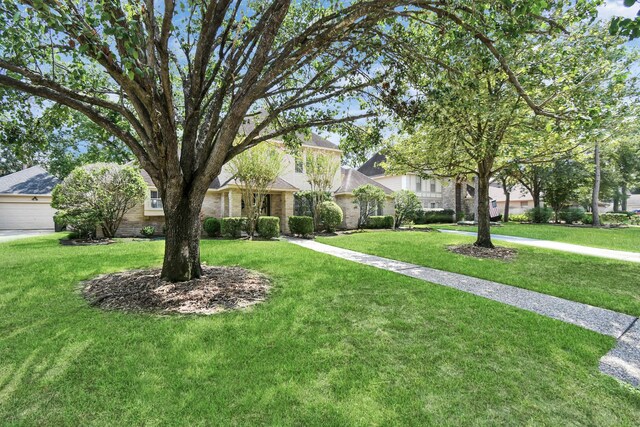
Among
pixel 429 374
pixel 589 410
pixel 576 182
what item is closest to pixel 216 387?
pixel 429 374

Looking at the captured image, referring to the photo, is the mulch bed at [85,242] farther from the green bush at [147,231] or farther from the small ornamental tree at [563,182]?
the small ornamental tree at [563,182]

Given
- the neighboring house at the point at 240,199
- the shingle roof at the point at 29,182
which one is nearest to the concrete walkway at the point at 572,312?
the neighboring house at the point at 240,199

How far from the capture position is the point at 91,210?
13602mm

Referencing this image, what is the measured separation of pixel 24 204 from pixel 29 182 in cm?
211

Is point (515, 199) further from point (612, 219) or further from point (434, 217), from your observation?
point (434, 217)

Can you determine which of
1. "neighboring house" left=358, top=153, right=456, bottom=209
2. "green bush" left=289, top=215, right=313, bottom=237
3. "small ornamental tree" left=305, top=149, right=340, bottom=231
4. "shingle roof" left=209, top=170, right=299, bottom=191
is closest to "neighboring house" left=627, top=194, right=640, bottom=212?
"neighboring house" left=358, top=153, right=456, bottom=209

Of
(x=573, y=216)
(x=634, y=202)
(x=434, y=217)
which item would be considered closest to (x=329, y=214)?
(x=434, y=217)

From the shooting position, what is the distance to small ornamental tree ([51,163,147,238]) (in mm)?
13469

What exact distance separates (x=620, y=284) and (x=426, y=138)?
21.0 ft

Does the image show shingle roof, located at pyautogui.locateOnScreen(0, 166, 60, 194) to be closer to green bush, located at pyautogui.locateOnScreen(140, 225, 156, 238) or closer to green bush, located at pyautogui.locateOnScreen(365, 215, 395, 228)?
green bush, located at pyautogui.locateOnScreen(140, 225, 156, 238)

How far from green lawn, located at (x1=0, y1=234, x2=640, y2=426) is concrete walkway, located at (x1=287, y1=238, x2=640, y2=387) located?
0.70 feet

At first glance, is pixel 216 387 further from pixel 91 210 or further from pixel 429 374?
pixel 91 210

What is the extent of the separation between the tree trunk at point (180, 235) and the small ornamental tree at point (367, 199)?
1404 cm

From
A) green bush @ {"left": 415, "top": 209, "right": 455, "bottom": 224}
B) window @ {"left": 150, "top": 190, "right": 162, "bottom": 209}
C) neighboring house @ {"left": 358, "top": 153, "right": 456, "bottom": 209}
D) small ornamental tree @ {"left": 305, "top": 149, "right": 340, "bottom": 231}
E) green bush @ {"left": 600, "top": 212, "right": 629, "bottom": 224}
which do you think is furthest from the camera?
neighboring house @ {"left": 358, "top": 153, "right": 456, "bottom": 209}
